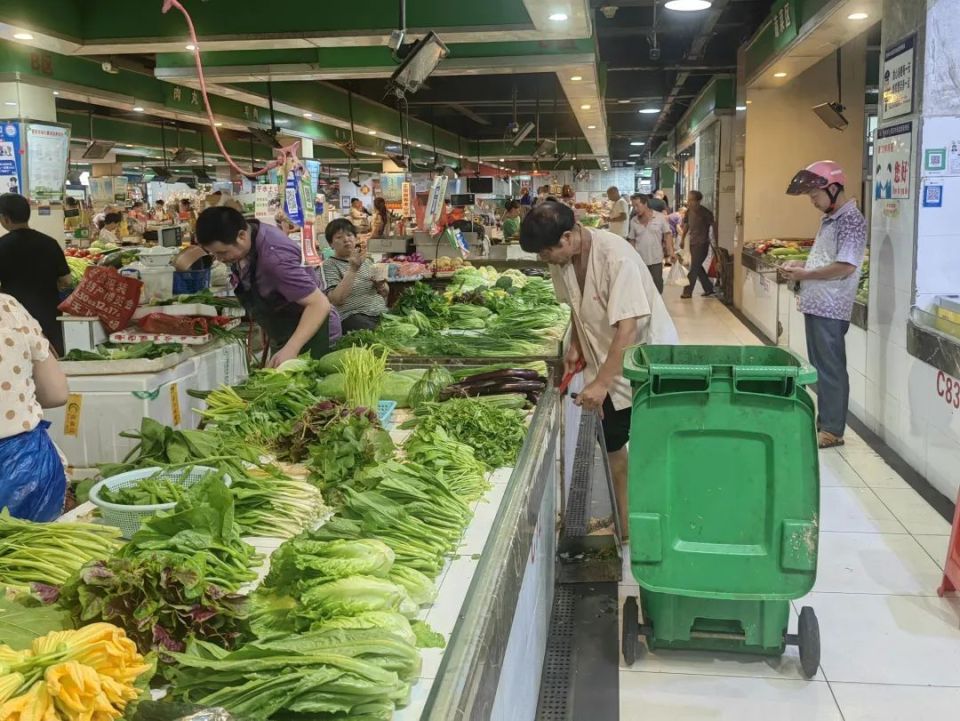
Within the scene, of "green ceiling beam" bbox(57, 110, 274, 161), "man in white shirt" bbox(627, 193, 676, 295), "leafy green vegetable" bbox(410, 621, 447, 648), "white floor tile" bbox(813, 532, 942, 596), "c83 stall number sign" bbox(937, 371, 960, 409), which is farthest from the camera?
"green ceiling beam" bbox(57, 110, 274, 161)

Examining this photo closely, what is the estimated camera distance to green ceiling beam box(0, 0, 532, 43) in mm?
7516

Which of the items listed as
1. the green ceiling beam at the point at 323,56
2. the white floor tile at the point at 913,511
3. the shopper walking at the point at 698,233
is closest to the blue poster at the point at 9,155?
the green ceiling beam at the point at 323,56

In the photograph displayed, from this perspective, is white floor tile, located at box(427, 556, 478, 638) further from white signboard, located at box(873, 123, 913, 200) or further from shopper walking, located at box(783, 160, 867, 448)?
white signboard, located at box(873, 123, 913, 200)

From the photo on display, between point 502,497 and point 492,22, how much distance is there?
5.56m

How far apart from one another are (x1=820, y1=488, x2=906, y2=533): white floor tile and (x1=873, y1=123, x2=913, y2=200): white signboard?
2.04 metres

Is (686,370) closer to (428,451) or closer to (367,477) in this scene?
(428,451)

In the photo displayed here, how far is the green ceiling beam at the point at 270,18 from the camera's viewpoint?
24.7ft

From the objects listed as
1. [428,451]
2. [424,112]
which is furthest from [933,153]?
[424,112]

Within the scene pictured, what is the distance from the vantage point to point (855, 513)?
5.36 m

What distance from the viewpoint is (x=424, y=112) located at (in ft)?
80.1

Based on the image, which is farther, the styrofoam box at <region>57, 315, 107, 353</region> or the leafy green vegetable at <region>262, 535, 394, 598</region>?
the styrofoam box at <region>57, 315, 107, 353</region>

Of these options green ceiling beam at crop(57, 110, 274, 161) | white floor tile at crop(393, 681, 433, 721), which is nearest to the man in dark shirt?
white floor tile at crop(393, 681, 433, 721)

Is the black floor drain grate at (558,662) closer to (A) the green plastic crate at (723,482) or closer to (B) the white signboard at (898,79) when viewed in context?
(A) the green plastic crate at (723,482)

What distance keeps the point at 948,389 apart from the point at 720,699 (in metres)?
2.82
